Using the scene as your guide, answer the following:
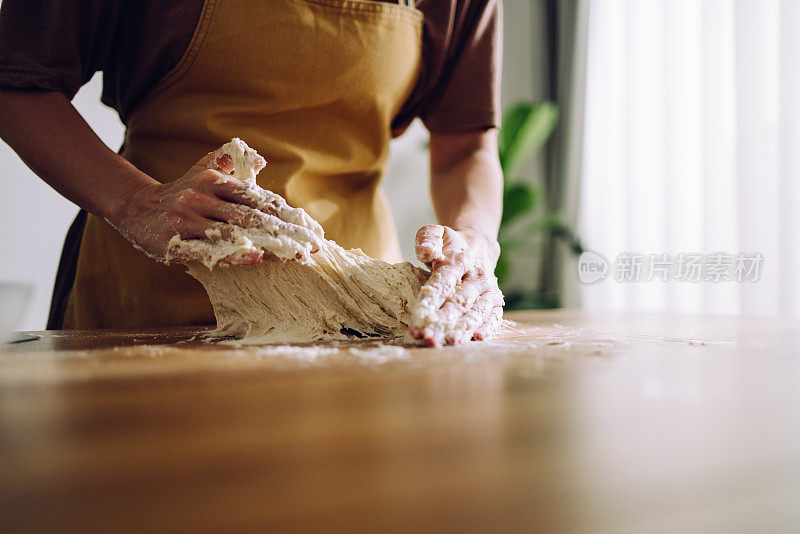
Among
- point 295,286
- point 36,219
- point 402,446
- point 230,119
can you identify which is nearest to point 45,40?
point 230,119

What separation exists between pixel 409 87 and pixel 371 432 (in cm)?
95

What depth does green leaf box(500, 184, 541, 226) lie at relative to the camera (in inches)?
107

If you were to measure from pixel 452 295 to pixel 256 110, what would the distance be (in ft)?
1.69

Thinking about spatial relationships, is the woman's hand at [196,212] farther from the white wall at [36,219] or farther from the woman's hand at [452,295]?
the white wall at [36,219]

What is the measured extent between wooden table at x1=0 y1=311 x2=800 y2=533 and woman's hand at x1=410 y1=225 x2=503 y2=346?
12cm

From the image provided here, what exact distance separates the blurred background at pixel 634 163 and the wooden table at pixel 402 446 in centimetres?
182

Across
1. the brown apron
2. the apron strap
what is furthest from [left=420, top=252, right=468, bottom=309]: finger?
the apron strap

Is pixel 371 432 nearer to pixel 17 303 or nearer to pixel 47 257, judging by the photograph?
pixel 17 303

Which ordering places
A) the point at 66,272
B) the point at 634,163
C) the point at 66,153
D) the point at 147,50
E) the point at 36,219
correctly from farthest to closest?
1. the point at 634,163
2. the point at 36,219
3. the point at 66,272
4. the point at 147,50
5. the point at 66,153

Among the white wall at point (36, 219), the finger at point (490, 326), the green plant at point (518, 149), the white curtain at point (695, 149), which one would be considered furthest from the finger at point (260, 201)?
the green plant at point (518, 149)

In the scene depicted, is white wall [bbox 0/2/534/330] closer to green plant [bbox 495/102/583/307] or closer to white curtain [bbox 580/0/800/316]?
green plant [bbox 495/102/583/307]

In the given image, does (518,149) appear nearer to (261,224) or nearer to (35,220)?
(35,220)

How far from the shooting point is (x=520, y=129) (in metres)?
2.73

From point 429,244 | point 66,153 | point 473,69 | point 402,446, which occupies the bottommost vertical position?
point 402,446
